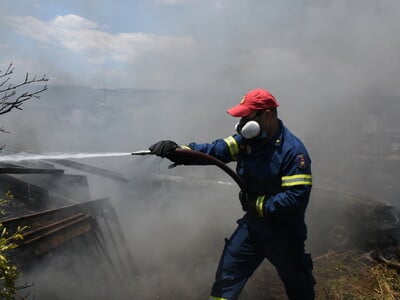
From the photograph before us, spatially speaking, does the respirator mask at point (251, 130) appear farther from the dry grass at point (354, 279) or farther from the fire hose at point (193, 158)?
the dry grass at point (354, 279)

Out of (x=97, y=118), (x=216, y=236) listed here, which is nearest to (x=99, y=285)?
(x=216, y=236)

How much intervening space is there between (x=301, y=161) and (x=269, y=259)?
790mm

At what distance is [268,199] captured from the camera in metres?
2.60

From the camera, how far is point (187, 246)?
6.21 meters

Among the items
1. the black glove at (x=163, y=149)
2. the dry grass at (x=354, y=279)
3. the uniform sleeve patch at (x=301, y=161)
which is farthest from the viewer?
the dry grass at (x=354, y=279)

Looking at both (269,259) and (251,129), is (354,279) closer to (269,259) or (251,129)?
(269,259)

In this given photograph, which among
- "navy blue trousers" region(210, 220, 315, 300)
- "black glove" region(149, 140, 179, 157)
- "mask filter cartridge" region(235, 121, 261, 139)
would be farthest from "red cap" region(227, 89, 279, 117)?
"navy blue trousers" region(210, 220, 315, 300)

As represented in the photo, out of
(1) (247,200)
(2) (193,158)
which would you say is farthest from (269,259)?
(2) (193,158)

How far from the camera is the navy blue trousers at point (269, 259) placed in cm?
272

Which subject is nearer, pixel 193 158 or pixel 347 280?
pixel 193 158

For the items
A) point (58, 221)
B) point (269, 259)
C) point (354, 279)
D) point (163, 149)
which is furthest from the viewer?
point (354, 279)

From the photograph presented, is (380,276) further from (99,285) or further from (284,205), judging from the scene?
(99,285)

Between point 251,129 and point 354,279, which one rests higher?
point 251,129

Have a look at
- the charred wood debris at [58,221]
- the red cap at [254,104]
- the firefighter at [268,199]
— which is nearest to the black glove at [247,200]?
the firefighter at [268,199]
